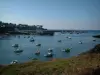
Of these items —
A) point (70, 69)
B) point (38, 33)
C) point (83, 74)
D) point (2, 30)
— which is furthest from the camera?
point (38, 33)

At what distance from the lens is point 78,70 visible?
818 centimetres

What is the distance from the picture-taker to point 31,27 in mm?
109688

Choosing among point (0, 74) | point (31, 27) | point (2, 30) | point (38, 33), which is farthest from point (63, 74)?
point (31, 27)

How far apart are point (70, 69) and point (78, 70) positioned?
0.41 m

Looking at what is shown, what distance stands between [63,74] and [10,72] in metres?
2.69

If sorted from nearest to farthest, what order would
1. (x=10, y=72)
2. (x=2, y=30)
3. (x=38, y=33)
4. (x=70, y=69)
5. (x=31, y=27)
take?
(x=70, y=69), (x=10, y=72), (x=2, y=30), (x=38, y=33), (x=31, y=27)

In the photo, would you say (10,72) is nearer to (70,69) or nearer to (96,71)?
(70,69)

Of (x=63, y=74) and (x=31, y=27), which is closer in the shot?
(x=63, y=74)

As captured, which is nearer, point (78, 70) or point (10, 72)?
point (78, 70)

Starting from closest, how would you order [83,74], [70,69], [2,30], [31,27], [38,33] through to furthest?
[83,74] → [70,69] → [2,30] → [38,33] → [31,27]

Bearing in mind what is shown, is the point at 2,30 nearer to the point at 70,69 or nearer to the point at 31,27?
the point at 31,27

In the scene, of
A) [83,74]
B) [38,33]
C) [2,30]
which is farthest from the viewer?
[38,33]

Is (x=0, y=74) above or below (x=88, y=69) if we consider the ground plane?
below

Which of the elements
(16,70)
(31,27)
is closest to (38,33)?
(31,27)
